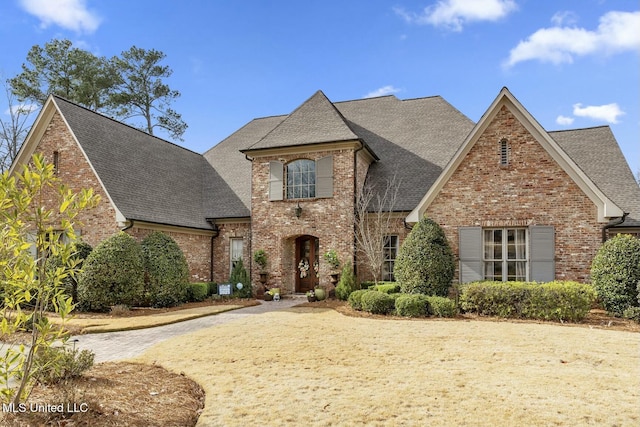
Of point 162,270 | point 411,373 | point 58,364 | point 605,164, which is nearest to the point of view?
point 58,364

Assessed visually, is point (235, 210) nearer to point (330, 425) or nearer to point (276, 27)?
point (276, 27)

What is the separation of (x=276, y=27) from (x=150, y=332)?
1061 cm

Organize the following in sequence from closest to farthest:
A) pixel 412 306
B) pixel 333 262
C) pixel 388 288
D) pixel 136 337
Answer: pixel 136 337, pixel 412 306, pixel 388 288, pixel 333 262

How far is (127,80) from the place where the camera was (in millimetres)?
32875

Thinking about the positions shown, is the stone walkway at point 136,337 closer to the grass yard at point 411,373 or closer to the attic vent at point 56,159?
the grass yard at point 411,373

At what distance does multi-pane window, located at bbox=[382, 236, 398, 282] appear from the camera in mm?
16312

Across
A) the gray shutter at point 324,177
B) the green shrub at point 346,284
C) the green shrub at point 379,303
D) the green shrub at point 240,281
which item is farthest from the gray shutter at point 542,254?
the green shrub at point 240,281

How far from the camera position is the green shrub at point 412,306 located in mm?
11617

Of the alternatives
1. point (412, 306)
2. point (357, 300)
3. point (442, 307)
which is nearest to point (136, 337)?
point (357, 300)

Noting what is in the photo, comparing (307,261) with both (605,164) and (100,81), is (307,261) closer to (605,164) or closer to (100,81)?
(605,164)

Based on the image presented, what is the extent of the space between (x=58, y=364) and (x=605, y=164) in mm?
18629

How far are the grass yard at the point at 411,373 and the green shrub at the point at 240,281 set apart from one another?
6.58 m

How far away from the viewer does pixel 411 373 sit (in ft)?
21.3

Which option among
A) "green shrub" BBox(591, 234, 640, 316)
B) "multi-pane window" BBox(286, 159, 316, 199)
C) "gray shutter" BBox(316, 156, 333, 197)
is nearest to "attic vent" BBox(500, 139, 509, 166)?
"green shrub" BBox(591, 234, 640, 316)
